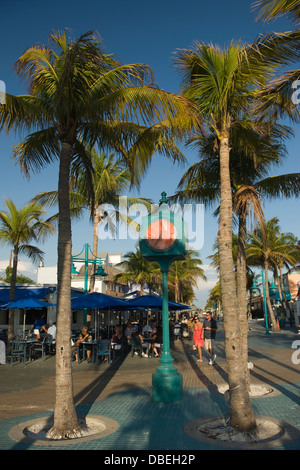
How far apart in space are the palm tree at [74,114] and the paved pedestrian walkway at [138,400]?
1.06 m

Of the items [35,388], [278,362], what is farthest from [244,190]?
[278,362]

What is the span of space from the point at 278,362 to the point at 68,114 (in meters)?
11.5

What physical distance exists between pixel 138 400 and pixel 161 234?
12.3ft

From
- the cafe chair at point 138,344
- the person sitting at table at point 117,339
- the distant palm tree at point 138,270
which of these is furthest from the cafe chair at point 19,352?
the distant palm tree at point 138,270

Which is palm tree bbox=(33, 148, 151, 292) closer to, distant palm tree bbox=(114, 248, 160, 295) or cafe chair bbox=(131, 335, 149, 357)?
cafe chair bbox=(131, 335, 149, 357)

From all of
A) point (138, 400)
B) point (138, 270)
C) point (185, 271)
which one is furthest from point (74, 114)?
point (185, 271)

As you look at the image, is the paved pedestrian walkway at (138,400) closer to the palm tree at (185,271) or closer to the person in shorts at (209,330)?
the person in shorts at (209,330)

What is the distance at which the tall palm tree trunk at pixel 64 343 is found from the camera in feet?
18.8

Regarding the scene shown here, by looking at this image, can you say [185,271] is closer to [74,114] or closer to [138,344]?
[138,344]

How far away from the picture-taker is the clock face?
882 centimetres

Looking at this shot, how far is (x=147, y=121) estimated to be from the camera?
270 inches

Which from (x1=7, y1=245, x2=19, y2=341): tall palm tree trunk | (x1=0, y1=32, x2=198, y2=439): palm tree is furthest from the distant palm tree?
(x1=0, y1=32, x2=198, y2=439): palm tree

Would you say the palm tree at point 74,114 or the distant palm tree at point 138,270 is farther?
the distant palm tree at point 138,270

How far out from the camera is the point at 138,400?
8.15 metres
